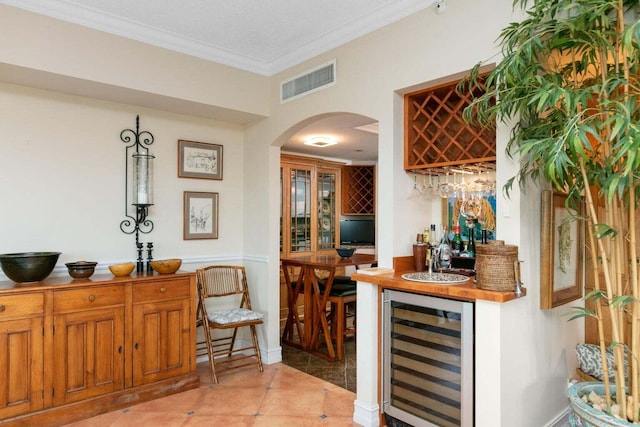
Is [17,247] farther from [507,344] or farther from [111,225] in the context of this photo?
[507,344]

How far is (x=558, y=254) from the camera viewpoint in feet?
8.06

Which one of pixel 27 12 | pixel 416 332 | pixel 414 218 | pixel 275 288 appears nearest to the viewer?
pixel 416 332

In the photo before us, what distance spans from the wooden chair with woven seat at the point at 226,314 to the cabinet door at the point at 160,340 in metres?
0.27

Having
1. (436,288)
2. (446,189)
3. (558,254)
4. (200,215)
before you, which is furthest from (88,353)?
(558,254)

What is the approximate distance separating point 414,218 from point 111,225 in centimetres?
256

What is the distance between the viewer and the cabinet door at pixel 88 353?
9.09ft

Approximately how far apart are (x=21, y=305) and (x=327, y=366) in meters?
2.56

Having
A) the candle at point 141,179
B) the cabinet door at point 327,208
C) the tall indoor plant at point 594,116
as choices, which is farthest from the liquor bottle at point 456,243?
the cabinet door at point 327,208

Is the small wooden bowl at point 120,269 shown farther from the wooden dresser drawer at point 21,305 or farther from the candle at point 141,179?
the candle at point 141,179

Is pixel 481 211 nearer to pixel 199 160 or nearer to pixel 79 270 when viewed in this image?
pixel 199 160

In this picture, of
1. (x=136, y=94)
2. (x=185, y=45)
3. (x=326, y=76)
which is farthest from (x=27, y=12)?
(x=326, y=76)

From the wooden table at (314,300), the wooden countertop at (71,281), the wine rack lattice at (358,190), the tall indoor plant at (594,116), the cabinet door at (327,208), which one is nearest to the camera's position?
the tall indoor plant at (594,116)

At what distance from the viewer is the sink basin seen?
7.86 feet

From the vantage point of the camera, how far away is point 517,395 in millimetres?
2227
